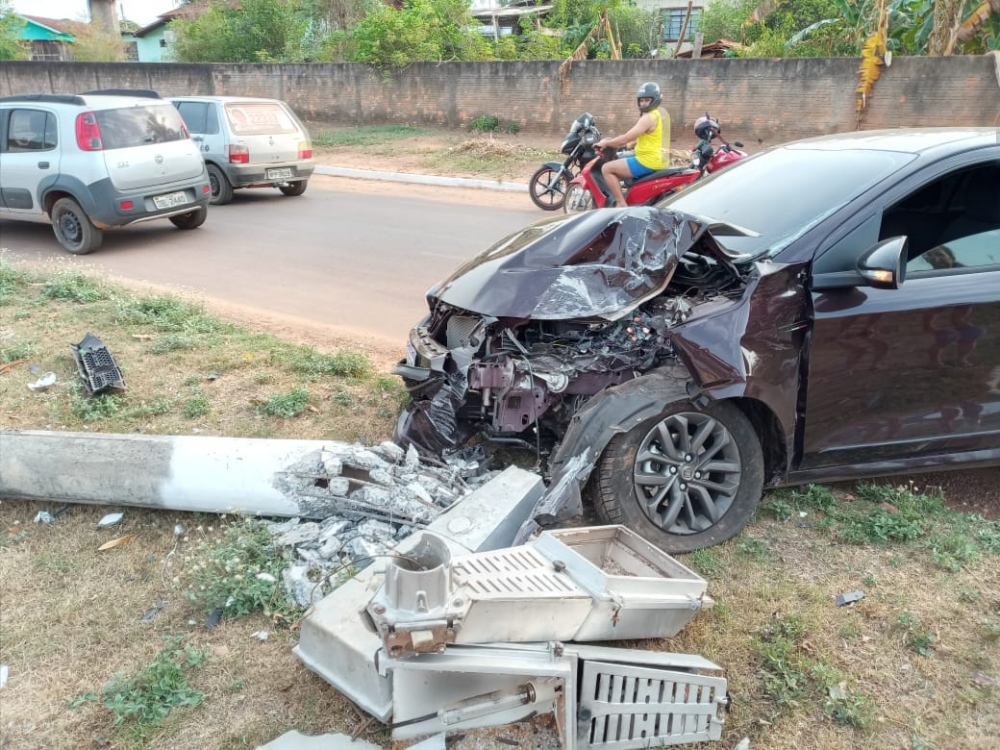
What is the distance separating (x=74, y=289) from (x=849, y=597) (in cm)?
687

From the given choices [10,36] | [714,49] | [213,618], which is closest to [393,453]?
[213,618]

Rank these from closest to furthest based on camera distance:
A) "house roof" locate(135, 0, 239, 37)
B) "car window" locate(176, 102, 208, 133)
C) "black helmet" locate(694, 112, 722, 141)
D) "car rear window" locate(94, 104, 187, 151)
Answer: "car rear window" locate(94, 104, 187, 151), "black helmet" locate(694, 112, 722, 141), "car window" locate(176, 102, 208, 133), "house roof" locate(135, 0, 239, 37)

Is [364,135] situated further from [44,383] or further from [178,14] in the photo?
[178,14]

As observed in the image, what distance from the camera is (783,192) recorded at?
3975 mm

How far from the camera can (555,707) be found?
2.51 metres

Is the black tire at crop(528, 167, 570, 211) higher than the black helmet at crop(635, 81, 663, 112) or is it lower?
lower

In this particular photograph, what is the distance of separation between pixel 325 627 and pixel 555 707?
0.81 m

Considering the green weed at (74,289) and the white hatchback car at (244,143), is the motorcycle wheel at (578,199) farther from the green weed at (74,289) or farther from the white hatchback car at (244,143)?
the green weed at (74,289)

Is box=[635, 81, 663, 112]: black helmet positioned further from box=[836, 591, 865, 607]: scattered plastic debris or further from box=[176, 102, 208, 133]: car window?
box=[176, 102, 208, 133]: car window

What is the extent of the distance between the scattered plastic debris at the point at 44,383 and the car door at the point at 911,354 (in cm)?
479

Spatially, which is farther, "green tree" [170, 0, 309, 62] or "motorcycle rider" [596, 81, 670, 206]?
"green tree" [170, 0, 309, 62]

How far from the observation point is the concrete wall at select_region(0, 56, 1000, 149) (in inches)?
603

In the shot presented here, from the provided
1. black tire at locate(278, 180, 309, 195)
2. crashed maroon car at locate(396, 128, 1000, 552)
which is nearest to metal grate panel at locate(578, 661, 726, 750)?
crashed maroon car at locate(396, 128, 1000, 552)

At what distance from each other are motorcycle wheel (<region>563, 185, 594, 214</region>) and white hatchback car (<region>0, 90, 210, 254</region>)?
5.11 meters
